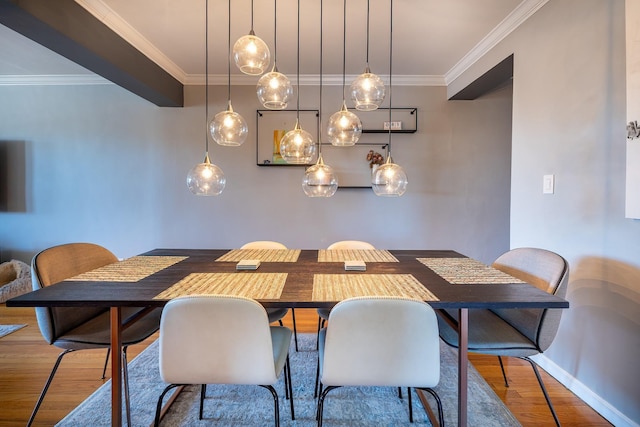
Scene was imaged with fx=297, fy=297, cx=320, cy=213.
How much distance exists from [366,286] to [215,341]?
659mm

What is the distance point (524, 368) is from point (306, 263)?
1.69 meters

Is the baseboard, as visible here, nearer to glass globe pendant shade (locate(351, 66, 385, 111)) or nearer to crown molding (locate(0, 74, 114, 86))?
glass globe pendant shade (locate(351, 66, 385, 111))

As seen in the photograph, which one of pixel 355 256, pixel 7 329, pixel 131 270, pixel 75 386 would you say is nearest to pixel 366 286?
pixel 355 256

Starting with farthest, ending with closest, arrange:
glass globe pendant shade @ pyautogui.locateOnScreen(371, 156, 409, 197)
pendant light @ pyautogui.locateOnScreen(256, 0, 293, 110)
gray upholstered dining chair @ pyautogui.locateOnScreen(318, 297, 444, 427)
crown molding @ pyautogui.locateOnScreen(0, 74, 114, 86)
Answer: crown molding @ pyautogui.locateOnScreen(0, 74, 114, 86) < glass globe pendant shade @ pyautogui.locateOnScreen(371, 156, 409, 197) < pendant light @ pyautogui.locateOnScreen(256, 0, 293, 110) < gray upholstered dining chair @ pyautogui.locateOnScreen(318, 297, 444, 427)

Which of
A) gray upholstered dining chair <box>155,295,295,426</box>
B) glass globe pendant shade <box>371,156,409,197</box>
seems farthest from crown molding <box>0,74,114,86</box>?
gray upholstered dining chair <box>155,295,295,426</box>

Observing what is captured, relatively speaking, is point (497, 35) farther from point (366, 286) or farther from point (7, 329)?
point (7, 329)

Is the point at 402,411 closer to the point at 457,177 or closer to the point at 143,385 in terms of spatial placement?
the point at 143,385

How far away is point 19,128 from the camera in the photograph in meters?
3.34

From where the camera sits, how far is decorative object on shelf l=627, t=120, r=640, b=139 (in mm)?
1341

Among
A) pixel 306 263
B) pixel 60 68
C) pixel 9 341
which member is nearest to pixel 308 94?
pixel 306 263

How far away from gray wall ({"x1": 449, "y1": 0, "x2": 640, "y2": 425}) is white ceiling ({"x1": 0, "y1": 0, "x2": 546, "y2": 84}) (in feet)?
1.53

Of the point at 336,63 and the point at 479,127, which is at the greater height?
the point at 336,63

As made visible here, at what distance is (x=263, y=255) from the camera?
200cm

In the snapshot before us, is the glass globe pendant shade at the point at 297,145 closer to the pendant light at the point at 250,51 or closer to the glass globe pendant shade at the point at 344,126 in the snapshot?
the glass globe pendant shade at the point at 344,126
